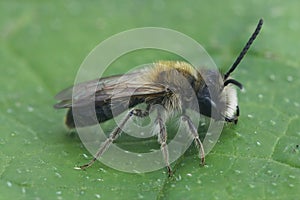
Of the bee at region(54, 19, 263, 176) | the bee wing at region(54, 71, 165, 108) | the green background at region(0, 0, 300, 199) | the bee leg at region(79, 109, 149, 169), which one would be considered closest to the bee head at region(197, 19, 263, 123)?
the bee at region(54, 19, 263, 176)

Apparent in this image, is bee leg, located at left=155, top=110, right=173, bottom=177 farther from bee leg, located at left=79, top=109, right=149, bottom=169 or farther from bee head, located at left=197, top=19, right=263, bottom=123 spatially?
bee head, located at left=197, top=19, right=263, bottom=123

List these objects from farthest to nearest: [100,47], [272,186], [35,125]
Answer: [100,47], [35,125], [272,186]

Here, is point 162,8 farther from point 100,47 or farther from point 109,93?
point 109,93

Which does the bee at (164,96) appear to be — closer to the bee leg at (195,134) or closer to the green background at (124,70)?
the bee leg at (195,134)

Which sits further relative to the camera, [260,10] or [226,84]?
[260,10]

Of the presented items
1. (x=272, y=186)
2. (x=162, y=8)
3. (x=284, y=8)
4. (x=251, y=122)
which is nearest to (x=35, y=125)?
(x=251, y=122)

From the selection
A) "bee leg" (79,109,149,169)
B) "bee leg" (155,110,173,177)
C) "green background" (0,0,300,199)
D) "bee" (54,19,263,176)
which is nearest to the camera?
"green background" (0,0,300,199)

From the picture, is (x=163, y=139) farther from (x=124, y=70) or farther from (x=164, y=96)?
(x=124, y=70)
